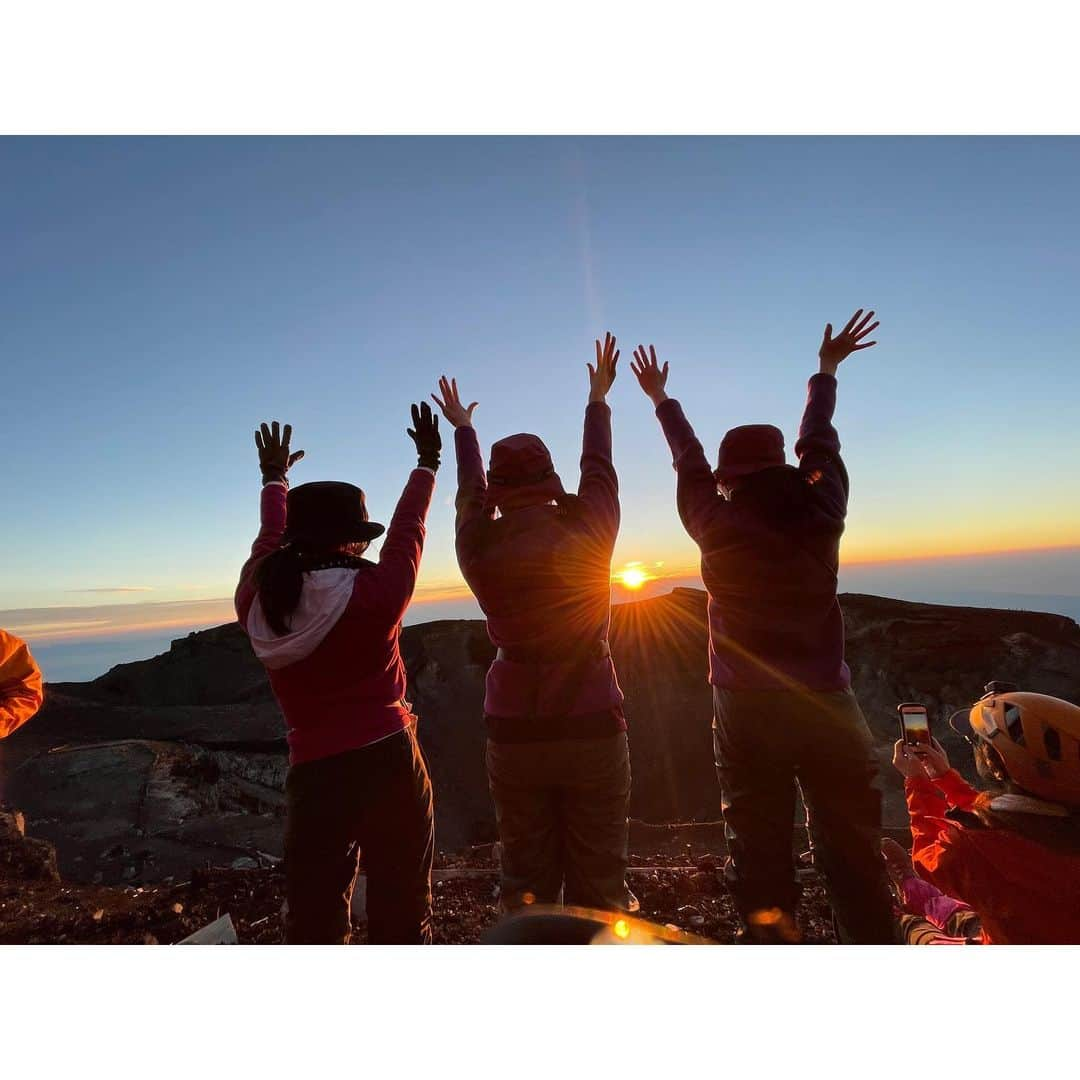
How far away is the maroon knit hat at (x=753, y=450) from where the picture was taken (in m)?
2.97

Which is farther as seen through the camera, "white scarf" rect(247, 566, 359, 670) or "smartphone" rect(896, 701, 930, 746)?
"smartphone" rect(896, 701, 930, 746)

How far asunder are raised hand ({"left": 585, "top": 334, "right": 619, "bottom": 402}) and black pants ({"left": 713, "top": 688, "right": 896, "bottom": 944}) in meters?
1.74

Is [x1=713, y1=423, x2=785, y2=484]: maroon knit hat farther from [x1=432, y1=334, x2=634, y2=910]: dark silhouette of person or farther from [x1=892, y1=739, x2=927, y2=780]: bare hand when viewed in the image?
[x1=892, y1=739, x2=927, y2=780]: bare hand

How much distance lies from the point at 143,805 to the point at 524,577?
12387 mm

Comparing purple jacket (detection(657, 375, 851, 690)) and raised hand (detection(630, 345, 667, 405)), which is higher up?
raised hand (detection(630, 345, 667, 405))

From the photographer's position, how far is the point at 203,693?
28531mm

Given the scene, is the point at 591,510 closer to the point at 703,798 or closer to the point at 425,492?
the point at 425,492

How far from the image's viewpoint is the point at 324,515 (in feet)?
8.67

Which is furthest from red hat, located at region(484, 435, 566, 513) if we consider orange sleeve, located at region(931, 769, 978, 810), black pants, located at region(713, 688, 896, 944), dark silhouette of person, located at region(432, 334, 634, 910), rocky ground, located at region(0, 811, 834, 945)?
rocky ground, located at region(0, 811, 834, 945)

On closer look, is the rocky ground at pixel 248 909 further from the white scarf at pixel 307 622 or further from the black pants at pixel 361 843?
the white scarf at pixel 307 622

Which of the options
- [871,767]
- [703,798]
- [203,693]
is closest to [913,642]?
[703,798]

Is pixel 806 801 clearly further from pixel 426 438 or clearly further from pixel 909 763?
pixel 426 438

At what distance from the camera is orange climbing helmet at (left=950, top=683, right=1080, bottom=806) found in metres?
2.30

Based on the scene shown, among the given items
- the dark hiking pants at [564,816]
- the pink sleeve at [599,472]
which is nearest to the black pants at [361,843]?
the dark hiking pants at [564,816]
